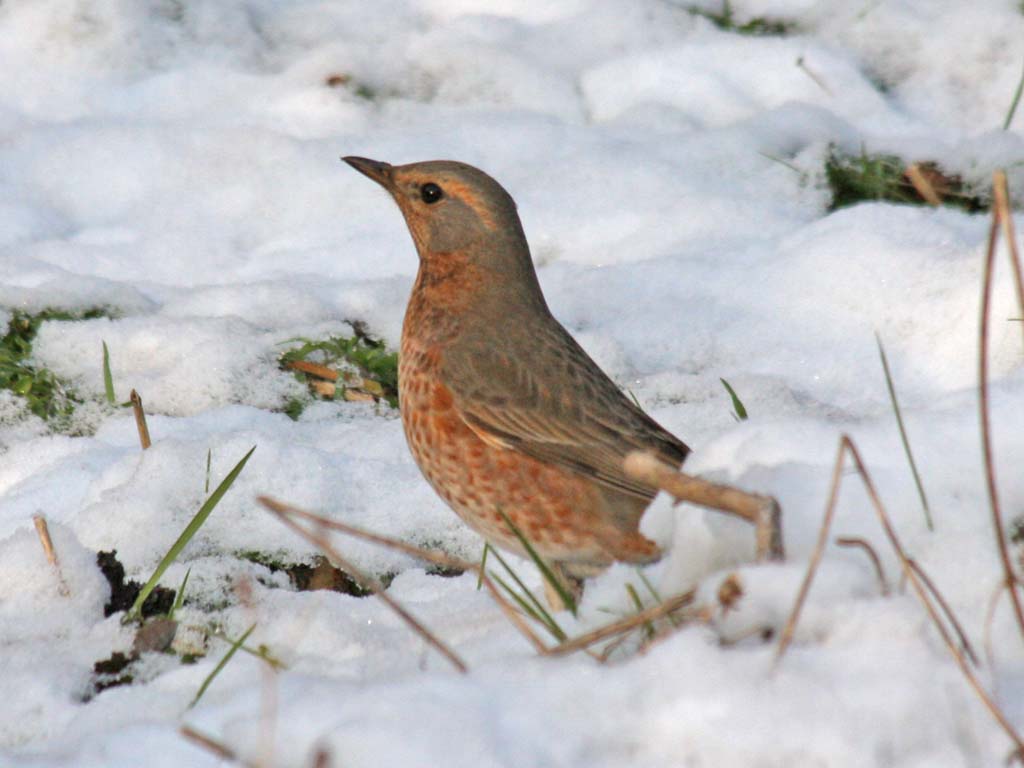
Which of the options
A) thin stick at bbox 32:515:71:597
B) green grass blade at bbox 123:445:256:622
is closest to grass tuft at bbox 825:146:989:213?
green grass blade at bbox 123:445:256:622

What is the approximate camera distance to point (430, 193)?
4.54 m

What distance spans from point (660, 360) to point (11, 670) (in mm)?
2726

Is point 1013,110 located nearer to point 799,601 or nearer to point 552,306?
point 552,306

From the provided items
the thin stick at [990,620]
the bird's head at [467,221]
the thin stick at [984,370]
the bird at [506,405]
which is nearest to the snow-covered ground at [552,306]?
the thin stick at [990,620]

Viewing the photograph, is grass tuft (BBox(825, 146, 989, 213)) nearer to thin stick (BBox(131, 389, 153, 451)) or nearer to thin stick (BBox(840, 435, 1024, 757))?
thin stick (BBox(131, 389, 153, 451))

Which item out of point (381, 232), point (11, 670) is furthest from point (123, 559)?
point (381, 232)

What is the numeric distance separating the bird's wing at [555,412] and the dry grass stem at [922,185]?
2292mm

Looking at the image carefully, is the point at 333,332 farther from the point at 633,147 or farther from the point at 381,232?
the point at 633,147

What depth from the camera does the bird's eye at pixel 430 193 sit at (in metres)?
4.52

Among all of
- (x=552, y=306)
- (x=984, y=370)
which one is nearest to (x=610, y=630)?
(x=984, y=370)

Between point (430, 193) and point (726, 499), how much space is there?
8.31 feet

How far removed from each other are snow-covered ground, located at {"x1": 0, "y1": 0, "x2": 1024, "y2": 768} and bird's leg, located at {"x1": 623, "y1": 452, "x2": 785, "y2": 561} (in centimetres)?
7

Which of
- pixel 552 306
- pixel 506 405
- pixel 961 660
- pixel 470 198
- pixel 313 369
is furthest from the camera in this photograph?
pixel 552 306

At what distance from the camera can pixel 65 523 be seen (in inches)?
154
